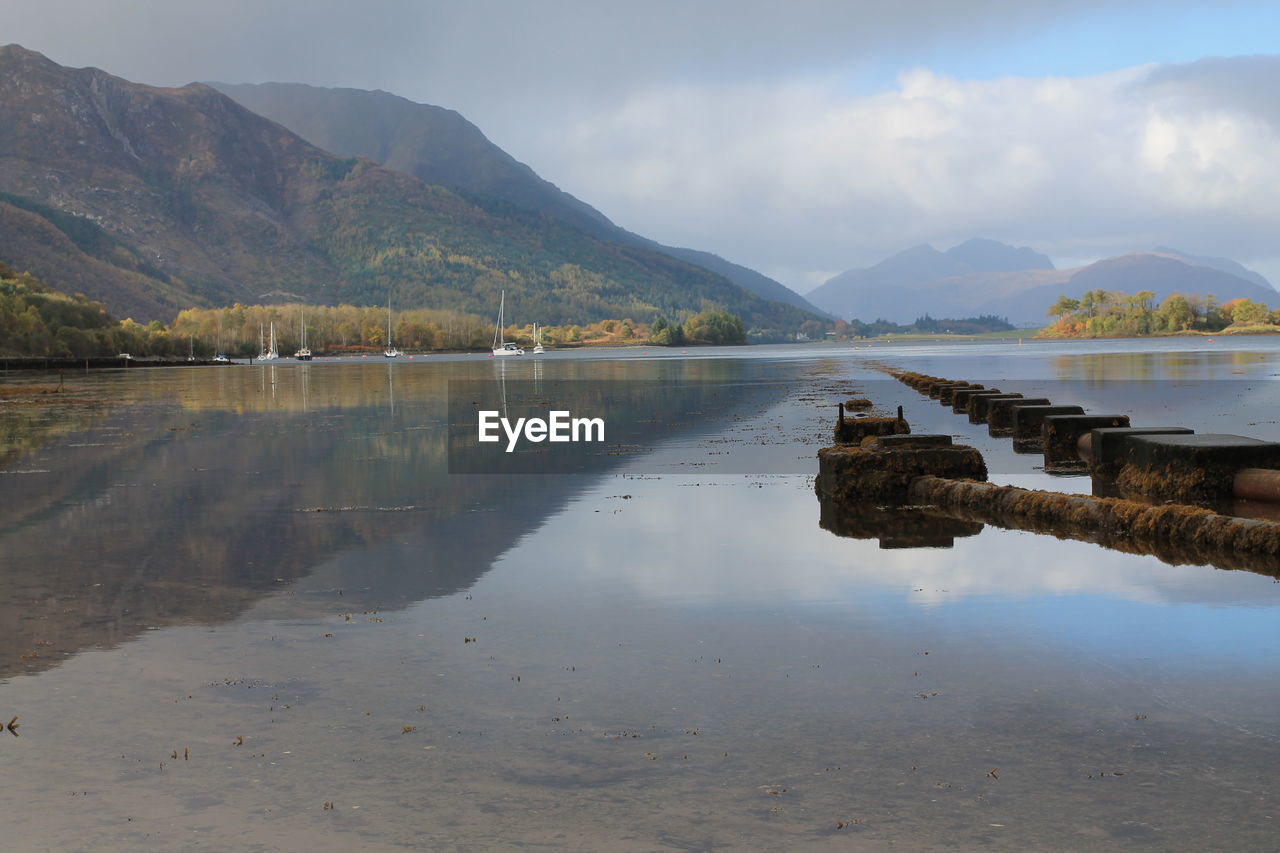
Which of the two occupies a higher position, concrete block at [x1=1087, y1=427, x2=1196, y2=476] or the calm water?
concrete block at [x1=1087, y1=427, x2=1196, y2=476]

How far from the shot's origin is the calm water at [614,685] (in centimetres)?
578

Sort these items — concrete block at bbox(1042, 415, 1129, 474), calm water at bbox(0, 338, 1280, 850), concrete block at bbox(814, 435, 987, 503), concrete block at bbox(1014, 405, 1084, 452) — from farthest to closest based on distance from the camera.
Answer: concrete block at bbox(1014, 405, 1084, 452) < concrete block at bbox(1042, 415, 1129, 474) < concrete block at bbox(814, 435, 987, 503) < calm water at bbox(0, 338, 1280, 850)

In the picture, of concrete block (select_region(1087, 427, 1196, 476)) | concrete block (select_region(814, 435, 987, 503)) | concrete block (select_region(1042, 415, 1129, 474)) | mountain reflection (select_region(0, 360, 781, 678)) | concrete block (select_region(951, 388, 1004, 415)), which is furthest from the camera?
concrete block (select_region(951, 388, 1004, 415))

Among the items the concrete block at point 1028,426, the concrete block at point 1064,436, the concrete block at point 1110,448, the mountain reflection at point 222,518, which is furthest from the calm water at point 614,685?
the concrete block at point 1028,426

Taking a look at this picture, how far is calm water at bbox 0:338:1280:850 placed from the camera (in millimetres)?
5777

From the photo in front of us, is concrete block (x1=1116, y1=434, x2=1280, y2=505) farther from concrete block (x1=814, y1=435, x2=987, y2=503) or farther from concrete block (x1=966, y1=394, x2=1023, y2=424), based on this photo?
concrete block (x1=966, y1=394, x2=1023, y2=424)

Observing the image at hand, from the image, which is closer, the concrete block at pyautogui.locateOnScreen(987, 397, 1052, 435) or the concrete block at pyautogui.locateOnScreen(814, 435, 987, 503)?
the concrete block at pyautogui.locateOnScreen(814, 435, 987, 503)

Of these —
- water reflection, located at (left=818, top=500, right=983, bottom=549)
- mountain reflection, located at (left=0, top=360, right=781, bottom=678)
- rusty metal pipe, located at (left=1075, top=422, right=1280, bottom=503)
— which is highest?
rusty metal pipe, located at (left=1075, top=422, right=1280, bottom=503)

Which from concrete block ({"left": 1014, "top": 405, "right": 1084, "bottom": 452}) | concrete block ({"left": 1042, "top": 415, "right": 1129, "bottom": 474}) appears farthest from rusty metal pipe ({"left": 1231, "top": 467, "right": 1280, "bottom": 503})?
concrete block ({"left": 1014, "top": 405, "right": 1084, "bottom": 452})

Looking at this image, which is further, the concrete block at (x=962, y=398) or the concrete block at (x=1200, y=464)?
the concrete block at (x=962, y=398)

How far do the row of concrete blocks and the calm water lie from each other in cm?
362

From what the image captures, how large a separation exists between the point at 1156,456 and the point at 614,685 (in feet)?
37.1

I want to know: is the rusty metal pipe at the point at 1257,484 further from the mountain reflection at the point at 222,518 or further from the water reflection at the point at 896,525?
the mountain reflection at the point at 222,518

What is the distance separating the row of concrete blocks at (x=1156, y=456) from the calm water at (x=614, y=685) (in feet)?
11.9
